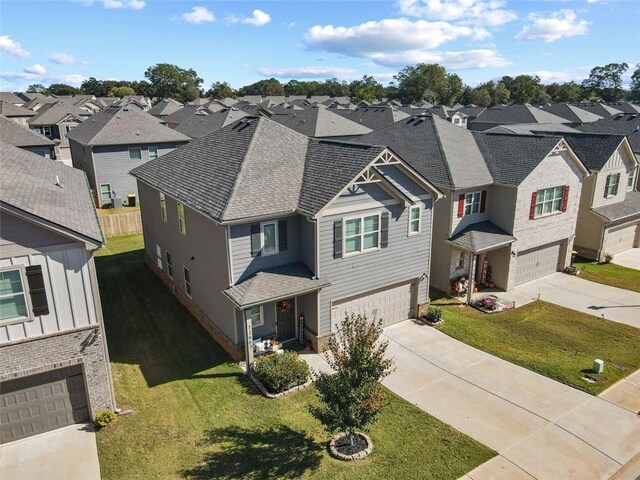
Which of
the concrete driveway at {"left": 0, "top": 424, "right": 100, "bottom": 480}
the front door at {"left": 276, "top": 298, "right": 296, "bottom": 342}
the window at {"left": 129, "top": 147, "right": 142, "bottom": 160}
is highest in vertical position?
the window at {"left": 129, "top": 147, "right": 142, "bottom": 160}

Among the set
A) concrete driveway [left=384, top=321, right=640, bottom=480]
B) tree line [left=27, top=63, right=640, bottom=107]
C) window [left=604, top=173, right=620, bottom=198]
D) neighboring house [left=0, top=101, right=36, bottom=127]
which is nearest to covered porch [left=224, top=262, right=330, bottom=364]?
concrete driveway [left=384, top=321, right=640, bottom=480]

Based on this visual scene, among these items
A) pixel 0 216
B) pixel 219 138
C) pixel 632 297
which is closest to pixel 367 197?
pixel 219 138

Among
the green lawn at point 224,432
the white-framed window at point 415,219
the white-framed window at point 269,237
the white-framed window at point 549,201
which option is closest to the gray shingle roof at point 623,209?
the white-framed window at point 549,201

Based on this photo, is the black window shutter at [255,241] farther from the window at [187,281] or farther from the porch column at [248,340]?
the window at [187,281]

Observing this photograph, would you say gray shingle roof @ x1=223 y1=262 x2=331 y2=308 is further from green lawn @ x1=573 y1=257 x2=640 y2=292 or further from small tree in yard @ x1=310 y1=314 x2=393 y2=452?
green lawn @ x1=573 y1=257 x2=640 y2=292

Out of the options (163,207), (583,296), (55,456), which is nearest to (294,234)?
(163,207)
